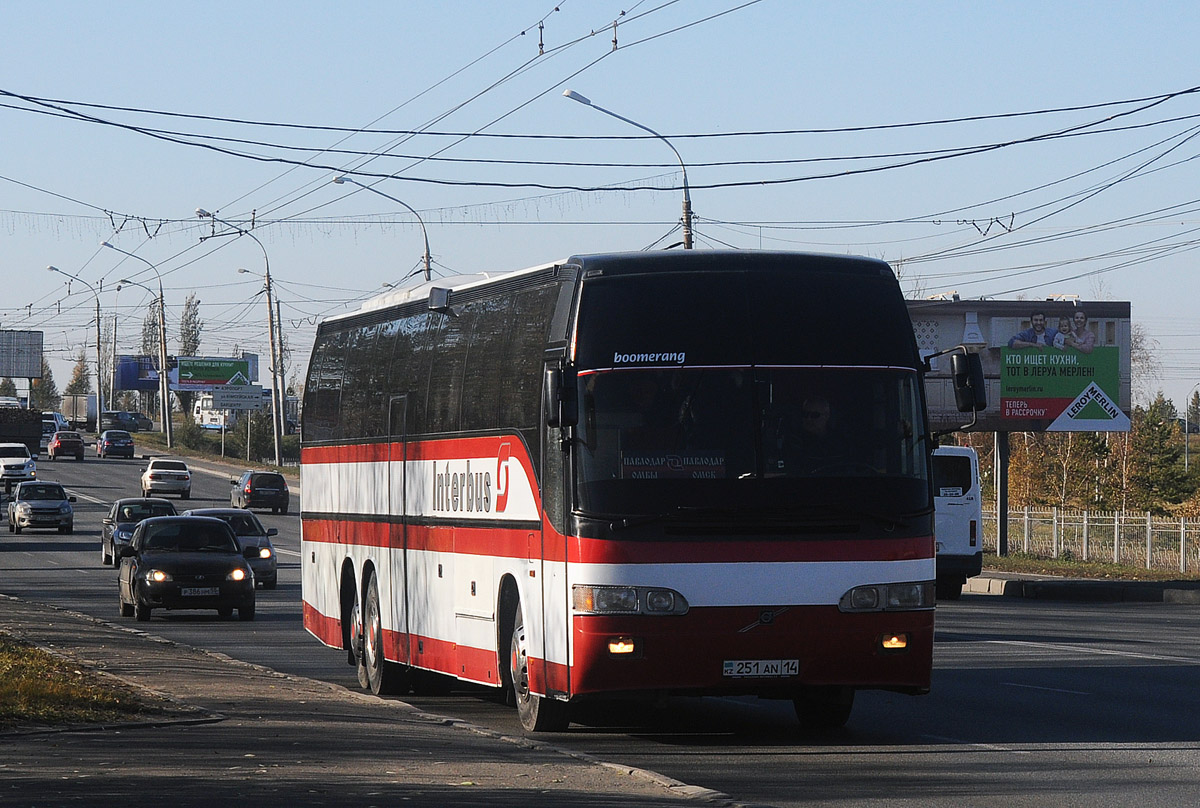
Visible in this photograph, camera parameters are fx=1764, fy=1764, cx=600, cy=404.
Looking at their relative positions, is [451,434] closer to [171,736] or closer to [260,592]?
[171,736]

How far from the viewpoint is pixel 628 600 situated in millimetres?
11141

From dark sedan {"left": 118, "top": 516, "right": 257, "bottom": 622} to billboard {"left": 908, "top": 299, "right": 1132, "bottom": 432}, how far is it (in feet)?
88.8

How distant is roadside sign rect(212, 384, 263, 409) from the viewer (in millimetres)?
127875

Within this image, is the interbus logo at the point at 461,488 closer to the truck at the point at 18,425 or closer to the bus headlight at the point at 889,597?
the bus headlight at the point at 889,597

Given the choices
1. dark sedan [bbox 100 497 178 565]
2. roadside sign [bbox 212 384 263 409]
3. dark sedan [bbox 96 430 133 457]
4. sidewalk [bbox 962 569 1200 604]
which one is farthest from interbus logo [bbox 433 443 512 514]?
roadside sign [bbox 212 384 263 409]

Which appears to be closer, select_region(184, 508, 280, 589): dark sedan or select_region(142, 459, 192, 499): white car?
select_region(184, 508, 280, 589): dark sedan

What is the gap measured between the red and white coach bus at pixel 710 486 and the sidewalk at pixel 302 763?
39.2 inches

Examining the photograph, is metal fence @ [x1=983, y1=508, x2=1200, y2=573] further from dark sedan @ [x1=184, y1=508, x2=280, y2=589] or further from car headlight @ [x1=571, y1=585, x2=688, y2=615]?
car headlight @ [x1=571, y1=585, x2=688, y2=615]

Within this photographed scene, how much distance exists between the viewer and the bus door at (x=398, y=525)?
50.3 ft

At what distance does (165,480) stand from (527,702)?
195 feet

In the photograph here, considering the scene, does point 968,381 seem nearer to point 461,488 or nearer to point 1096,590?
point 461,488

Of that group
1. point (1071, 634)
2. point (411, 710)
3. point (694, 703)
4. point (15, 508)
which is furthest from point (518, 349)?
point (15, 508)

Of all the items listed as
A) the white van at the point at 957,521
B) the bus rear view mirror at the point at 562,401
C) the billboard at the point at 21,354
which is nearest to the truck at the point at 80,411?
the billboard at the point at 21,354

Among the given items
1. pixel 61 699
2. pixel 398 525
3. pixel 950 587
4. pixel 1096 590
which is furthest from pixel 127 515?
pixel 61 699
